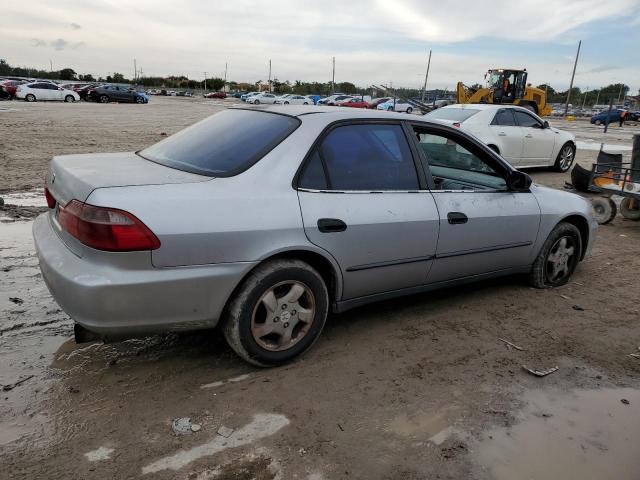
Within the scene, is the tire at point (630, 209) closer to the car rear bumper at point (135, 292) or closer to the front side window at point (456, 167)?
the front side window at point (456, 167)

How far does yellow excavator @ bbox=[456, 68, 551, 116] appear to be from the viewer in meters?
23.2

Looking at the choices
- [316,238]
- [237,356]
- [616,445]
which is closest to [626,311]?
[616,445]

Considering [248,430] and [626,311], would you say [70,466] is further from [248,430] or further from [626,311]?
[626,311]

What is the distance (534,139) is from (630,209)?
13.1 ft

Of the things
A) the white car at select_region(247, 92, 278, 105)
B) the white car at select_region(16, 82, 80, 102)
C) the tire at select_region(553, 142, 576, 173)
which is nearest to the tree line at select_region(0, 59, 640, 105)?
the white car at select_region(247, 92, 278, 105)

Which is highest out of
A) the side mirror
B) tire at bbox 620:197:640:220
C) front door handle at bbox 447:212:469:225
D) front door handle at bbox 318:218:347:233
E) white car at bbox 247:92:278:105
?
the side mirror

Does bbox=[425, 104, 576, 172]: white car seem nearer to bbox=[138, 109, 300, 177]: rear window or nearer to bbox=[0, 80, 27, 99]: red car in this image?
bbox=[138, 109, 300, 177]: rear window

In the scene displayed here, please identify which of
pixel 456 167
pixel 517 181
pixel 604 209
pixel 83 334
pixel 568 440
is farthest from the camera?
pixel 604 209

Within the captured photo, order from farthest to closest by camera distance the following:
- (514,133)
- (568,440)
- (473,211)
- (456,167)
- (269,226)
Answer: (514,133) → (456,167) → (473,211) → (269,226) → (568,440)

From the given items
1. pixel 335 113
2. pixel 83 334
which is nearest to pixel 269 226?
pixel 335 113

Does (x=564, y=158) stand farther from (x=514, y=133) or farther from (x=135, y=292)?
(x=135, y=292)

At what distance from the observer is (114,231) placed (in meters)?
2.57

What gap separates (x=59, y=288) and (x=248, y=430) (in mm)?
1238

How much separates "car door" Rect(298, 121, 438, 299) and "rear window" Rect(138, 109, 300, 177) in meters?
0.31
